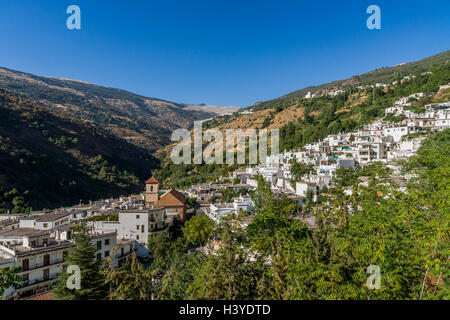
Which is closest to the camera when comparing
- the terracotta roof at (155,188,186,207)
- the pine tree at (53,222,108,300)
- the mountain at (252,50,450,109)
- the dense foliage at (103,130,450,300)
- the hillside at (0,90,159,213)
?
the dense foliage at (103,130,450,300)

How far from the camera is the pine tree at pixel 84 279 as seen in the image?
12.8 metres

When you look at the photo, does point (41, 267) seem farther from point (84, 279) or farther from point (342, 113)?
point (342, 113)

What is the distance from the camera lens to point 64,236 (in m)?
23.7

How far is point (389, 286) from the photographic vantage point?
645cm

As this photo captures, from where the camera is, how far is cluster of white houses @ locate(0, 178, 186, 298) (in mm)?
18831

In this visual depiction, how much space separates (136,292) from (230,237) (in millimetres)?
2826

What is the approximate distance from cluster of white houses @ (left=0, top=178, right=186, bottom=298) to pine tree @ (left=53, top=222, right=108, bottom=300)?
5.46 feet

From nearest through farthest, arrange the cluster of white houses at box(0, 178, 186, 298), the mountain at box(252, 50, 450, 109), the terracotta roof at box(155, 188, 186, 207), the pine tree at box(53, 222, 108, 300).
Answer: the pine tree at box(53, 222, 108, 300)
the cluster of white houses at box(0, 178, 186, 298)
the terracotta roof at box(155, 188, 186, 207)
the mountain at box(252, 50, 450, 109)

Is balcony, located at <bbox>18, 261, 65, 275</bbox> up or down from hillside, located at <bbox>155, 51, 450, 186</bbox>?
down

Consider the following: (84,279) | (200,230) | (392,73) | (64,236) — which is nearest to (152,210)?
(200,230)

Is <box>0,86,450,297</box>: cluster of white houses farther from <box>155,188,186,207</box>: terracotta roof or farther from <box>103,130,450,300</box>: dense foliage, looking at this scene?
<box>103,130,450,300</box>: dense foliage

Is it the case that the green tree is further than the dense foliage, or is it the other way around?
the green tree

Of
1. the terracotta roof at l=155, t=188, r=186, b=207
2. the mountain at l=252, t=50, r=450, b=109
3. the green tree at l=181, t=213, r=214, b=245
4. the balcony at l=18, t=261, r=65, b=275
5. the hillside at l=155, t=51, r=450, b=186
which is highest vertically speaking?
the mountain at l=252, t=50, r=450, b=109

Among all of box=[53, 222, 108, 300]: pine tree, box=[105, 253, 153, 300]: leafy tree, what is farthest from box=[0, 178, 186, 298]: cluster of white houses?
box=[105, 253, 153, 300]: leafy tree
